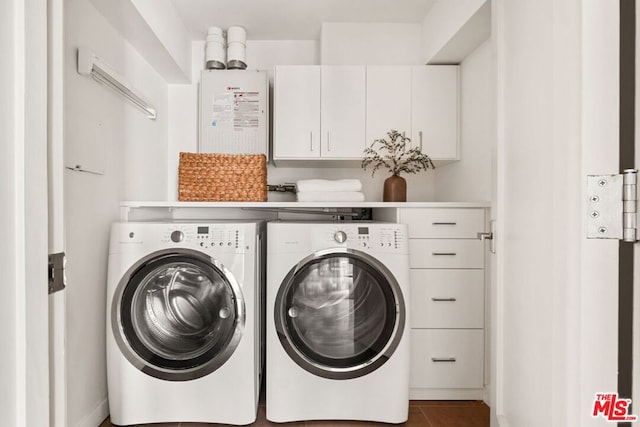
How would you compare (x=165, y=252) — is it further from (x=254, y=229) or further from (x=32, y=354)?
(x=32, y=354)

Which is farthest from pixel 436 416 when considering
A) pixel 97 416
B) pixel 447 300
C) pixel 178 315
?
pixel 97 416

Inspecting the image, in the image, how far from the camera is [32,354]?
0.59 m

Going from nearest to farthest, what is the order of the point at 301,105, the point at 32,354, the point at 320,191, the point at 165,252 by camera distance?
the point at 32,354, the point at 165,252, the point at 320,191, the point at 301,105

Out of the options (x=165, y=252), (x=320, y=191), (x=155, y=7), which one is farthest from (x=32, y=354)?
(x=155, y=7)

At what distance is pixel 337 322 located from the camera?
188cm

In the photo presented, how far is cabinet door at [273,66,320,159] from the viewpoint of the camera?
255 centimetres

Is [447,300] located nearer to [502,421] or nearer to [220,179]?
[502,421]

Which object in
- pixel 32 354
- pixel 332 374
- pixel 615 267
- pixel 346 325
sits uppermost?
pixel 615 267

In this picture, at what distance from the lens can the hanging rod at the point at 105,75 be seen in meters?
1.64

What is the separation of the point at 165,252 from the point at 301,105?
131 cm

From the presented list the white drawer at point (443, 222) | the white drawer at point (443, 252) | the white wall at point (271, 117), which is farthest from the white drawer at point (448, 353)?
the white wall at point (271, 117)

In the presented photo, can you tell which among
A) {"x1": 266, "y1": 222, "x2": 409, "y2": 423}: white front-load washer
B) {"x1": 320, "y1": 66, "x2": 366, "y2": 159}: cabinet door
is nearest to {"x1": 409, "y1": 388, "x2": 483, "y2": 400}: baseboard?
{"x1": 266, "y1": 222, "x2": 409, "y2": 423}: white front-load washer

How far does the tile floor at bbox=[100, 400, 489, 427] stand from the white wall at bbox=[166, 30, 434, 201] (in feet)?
4.59

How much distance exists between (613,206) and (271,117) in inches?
97.3
